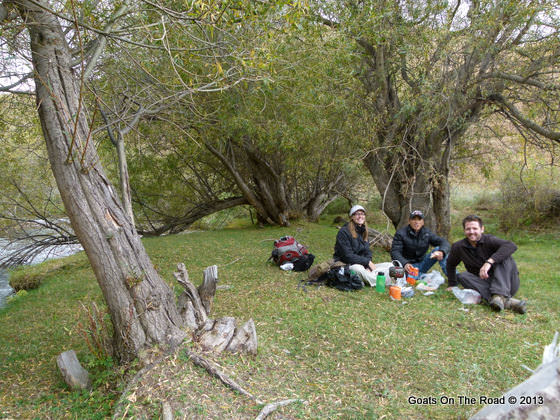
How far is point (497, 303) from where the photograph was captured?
443cm

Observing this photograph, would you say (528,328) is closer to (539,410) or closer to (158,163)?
(539,410)

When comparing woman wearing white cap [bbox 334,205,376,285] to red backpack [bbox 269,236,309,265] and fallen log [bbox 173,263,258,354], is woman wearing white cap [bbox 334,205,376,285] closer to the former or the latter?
red backpack [bbox 269,236,309,265]

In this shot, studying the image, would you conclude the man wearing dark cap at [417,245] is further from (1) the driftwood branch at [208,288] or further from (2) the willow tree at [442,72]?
(1) the driftwood branch at [208,288]

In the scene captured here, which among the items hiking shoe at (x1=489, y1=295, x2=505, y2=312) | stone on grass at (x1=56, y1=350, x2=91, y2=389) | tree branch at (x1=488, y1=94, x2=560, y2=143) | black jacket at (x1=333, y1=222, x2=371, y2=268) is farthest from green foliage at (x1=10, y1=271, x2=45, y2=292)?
tree branch at (x1=488, y1=94, x2=560, y2=143)

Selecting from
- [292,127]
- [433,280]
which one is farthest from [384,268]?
[292,127]

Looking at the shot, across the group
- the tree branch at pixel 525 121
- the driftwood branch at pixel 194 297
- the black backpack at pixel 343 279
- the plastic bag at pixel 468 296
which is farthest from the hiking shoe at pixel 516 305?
the tree branch at pixel 525 121

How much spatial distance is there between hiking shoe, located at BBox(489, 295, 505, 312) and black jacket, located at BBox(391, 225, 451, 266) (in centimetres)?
137

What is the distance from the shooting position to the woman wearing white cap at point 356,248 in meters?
5.55

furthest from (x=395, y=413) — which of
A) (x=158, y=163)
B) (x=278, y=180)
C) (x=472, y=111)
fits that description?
(x=158, y=163)

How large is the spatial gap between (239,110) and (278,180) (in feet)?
14.2

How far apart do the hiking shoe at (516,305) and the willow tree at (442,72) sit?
385 cm

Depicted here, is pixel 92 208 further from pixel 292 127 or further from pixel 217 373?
pixel 292 127

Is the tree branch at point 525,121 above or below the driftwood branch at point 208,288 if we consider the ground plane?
above

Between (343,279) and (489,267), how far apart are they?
1.89 metres
